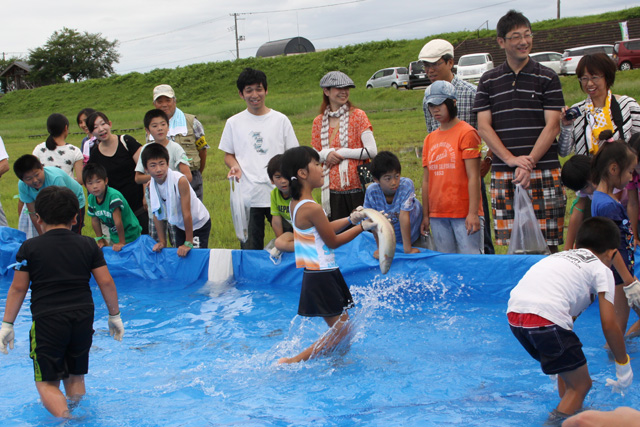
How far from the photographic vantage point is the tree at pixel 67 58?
61.9m

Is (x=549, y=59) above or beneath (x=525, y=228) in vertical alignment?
above

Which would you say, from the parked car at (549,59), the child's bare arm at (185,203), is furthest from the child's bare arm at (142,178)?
the parked car at (549,59)

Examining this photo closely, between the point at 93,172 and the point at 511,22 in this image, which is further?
the point at 93,172

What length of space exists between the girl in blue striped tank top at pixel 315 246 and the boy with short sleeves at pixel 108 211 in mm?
3059

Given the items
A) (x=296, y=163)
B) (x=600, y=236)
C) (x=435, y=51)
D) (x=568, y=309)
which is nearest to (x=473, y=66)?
(x=435, y=51)

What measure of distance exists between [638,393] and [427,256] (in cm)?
230

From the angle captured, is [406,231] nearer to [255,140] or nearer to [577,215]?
[577,215]

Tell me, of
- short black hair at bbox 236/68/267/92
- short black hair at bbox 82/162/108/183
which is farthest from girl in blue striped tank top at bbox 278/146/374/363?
short black hair at bbox 82/162/108/183

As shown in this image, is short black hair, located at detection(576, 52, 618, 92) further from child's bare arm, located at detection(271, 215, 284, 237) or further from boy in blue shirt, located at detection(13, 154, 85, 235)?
boy in blue shirt, located at detection(13, 154, 85, 235)

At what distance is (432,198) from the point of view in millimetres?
5691

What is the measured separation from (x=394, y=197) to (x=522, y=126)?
4.25 ft

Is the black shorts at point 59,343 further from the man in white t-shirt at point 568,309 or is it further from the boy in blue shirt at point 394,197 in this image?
the boy in blue shirt at point 394,197

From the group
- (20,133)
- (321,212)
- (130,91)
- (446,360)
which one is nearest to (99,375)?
(321,212)

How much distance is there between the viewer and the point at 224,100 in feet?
122
